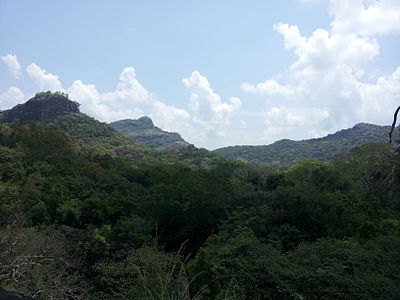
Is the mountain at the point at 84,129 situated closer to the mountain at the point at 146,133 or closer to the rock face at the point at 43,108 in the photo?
the rock face at the point at 43,108

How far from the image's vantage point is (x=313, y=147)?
3836 inches

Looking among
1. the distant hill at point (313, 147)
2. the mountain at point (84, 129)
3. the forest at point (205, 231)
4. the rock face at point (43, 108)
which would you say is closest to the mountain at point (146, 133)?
the distant hill at point (313, 147)

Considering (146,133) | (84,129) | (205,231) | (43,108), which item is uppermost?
(146,133)

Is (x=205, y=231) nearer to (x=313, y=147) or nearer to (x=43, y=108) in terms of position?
(x=43, y=108)

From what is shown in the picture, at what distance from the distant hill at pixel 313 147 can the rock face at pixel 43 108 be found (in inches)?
1996

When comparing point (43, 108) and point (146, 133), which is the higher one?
point (146, 133)

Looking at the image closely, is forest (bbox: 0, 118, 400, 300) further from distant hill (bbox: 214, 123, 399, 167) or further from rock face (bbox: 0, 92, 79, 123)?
distant hill (bbox: 214, 123, 399, 167)

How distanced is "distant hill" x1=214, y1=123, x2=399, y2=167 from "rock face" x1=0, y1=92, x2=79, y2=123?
50.7 m

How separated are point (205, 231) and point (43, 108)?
2533 inches

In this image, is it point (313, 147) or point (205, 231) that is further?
point (313, 147)

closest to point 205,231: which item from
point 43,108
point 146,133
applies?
point 43,108

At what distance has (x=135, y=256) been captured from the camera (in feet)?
55.2

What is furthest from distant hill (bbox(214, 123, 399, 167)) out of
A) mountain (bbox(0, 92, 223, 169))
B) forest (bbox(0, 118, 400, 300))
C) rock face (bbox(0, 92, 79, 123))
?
forest (bbox(0, 118, 400, 300))

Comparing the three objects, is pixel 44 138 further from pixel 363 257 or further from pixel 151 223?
pixel 363 257
